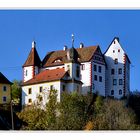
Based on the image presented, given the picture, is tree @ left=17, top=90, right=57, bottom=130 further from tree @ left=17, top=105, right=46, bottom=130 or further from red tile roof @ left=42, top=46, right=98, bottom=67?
red tile roof @ left=42, top=46, right=98, bottom=67

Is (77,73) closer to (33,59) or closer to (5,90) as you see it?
(33,59)

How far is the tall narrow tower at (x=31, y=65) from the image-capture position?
6405 mm

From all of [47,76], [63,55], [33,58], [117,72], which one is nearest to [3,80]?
[33,58]

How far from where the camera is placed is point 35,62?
6793 millimetres

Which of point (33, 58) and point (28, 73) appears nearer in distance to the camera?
point (33, 58)

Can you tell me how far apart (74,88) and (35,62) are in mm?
532

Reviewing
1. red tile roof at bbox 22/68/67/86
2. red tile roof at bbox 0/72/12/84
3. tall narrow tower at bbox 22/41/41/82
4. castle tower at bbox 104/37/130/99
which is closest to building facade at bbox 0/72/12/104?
red tile roof at bbox 0/72/12/84

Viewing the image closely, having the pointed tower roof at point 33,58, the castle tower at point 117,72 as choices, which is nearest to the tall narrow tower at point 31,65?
the pointed tower roof at point 33,58

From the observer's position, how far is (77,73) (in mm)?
7484

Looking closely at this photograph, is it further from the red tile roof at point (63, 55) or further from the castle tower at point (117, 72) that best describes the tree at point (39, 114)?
the castle tower at point (117, 72)

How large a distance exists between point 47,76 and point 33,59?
1.43 feet
